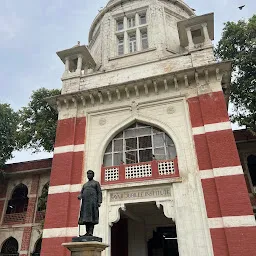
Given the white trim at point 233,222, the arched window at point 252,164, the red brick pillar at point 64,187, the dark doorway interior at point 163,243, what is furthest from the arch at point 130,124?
the arched window at point 252,164

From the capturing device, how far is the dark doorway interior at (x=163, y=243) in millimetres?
12922

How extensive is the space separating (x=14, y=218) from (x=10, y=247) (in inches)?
62.5

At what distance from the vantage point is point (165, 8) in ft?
53.3

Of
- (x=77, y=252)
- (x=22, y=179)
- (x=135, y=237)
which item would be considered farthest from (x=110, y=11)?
(x=77, y=252)

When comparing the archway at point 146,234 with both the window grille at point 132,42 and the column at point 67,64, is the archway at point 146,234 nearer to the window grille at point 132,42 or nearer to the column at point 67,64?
the column at point 67,64

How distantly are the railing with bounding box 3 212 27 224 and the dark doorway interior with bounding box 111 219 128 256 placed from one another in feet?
20.8

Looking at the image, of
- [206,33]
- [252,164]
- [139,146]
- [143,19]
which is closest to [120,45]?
[143,19]

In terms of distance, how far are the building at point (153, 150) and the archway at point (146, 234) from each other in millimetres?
48

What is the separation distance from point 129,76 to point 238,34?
6.54 m

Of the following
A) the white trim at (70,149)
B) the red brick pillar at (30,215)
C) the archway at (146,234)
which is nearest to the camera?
the white trim at (70,149)

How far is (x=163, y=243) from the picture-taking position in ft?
42.7

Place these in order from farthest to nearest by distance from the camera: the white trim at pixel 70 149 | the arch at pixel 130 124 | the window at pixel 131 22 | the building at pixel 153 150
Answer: the window at pixel 131 22 → the white trim at pixel 70 149 → the arch at pixel 130 124 → the building at pixel 153 150

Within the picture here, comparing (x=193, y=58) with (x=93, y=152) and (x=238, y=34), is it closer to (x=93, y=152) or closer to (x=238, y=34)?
(x=238, y=34)

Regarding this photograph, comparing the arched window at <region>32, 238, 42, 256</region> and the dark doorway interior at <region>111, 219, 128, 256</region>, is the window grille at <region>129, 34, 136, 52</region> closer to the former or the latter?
the dark doorway interior at <region>111, 219, 128, 256</region>
